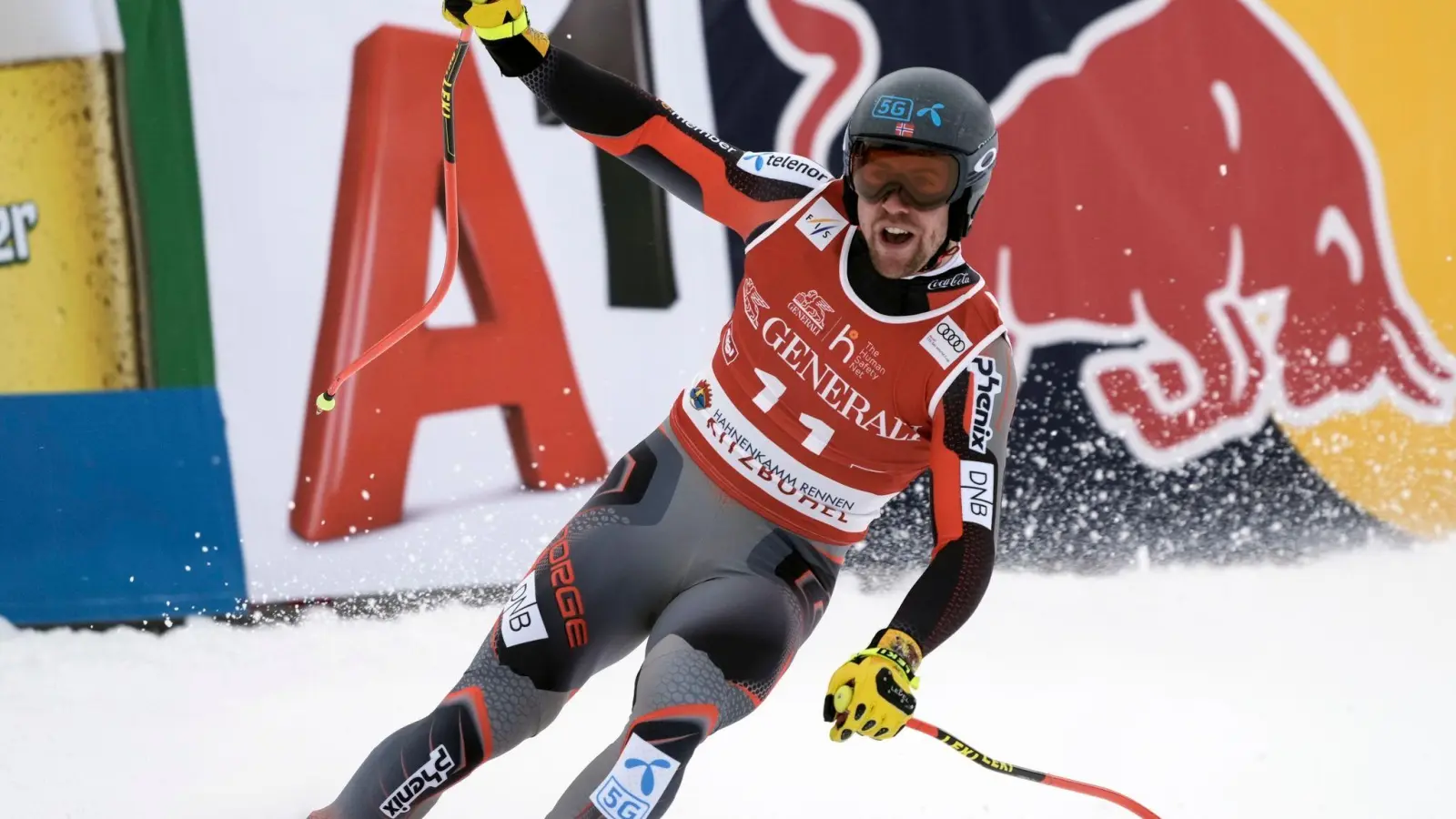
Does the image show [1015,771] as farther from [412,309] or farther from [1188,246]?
[412,309]

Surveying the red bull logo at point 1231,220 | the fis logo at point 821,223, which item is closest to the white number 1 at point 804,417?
the fis logo at point 821,223

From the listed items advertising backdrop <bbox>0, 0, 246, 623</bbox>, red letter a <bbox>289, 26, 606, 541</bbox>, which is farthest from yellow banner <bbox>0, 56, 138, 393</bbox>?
red letter a <bbox>289, 26, 606, 541</bbox>

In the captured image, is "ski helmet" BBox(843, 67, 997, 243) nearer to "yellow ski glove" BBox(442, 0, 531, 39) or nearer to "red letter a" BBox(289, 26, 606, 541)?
"yellow ski glove" BBox(442, 0, 531, 39)

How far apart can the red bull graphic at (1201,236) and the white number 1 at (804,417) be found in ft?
7.38

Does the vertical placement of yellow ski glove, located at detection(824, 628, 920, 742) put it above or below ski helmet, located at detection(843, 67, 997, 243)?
below

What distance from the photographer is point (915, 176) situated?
2.35m

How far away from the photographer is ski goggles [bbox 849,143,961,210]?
7.72ft

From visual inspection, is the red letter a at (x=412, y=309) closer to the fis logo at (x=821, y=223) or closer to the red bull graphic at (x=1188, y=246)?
the red bull graphic at (x=1188, y=246)

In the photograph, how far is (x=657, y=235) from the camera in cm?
464

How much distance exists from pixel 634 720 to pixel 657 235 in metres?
2.67

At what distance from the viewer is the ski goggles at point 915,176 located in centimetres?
235

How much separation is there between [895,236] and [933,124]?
213 mm

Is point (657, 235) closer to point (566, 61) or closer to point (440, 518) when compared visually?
point (440, 518)

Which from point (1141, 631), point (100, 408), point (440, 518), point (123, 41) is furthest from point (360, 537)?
point (1141, 631)
